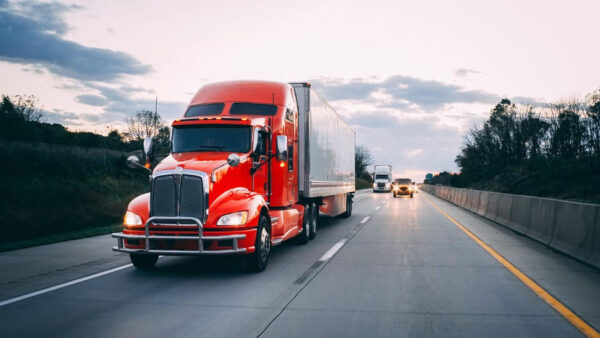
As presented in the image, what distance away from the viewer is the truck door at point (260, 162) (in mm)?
9812

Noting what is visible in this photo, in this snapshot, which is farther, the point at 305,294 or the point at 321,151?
the point at 321,151

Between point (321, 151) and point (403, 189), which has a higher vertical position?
point (321, 151)

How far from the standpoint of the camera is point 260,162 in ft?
32.9

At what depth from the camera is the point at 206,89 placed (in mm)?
11609

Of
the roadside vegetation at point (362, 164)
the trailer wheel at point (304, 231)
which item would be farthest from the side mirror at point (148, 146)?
the roadside vegetation at point (362, 164)

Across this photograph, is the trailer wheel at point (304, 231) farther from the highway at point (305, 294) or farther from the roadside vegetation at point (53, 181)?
the roadside vegetation at point (53, 181)

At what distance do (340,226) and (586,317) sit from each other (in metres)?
12.5

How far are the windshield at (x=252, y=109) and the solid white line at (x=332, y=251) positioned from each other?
127 inches

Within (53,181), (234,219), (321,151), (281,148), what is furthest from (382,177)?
(234,219)

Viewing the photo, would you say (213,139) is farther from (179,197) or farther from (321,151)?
(321,151)

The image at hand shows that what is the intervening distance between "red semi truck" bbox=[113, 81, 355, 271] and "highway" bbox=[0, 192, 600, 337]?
2.03ft

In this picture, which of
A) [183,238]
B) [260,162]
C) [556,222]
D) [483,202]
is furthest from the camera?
[483,202]

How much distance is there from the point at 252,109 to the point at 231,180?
7.89ft

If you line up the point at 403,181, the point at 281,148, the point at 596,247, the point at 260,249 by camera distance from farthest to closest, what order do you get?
the point at 403,181, the point at 596,247, the point at 281,148, the point at 260,249
